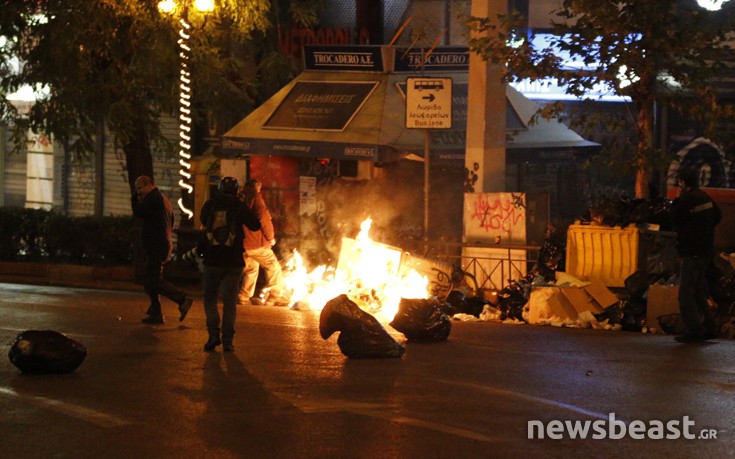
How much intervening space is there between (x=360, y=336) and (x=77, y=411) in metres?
3.07

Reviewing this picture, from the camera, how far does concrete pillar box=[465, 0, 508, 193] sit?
1625 centimetres

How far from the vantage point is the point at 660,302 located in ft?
41.4

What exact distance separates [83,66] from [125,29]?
984 mm

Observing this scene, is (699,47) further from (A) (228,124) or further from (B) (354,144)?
(A) (228,124)

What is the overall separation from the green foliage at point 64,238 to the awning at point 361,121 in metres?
2.55

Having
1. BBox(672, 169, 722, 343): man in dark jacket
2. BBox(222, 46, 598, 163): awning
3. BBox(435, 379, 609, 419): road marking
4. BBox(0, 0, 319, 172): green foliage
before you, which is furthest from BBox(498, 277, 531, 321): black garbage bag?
BBox(0, 0, 319, 172): green foliage

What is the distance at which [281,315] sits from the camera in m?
14.3

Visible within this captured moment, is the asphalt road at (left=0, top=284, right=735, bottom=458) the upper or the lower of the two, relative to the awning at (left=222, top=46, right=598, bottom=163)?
lower

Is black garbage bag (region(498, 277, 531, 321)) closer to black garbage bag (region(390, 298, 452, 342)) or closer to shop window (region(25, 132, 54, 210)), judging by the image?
black garbage bag (region(390, 298, 452, 342))

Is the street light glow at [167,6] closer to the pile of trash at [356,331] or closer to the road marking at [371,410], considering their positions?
the pile of trash at [356,331]

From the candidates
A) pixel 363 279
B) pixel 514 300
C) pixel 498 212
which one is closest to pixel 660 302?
pixel 514 300

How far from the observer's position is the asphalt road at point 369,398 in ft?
23.6

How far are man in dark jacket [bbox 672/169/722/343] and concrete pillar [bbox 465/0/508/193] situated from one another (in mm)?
5013

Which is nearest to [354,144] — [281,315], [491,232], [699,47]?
[491,232]
